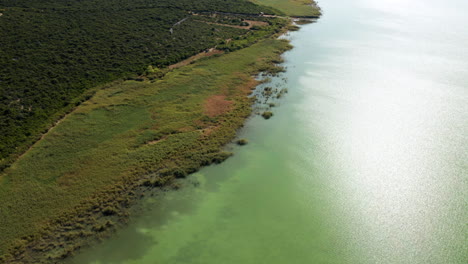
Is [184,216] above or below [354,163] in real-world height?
below

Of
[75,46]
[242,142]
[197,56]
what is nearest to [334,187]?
[242,142]

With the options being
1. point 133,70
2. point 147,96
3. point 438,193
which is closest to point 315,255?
point 438,193

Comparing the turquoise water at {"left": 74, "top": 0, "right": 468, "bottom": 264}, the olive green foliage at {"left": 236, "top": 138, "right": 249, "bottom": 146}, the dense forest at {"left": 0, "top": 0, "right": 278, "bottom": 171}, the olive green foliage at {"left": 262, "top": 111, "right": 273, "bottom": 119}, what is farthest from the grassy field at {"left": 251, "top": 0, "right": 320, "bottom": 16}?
the olive green foliage at {"left": 236, "top": 138, "right": 249, "bottom": 146}

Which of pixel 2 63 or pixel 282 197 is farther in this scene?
pixel 2 63

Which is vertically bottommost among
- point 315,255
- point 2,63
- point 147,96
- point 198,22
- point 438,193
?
point 315,255

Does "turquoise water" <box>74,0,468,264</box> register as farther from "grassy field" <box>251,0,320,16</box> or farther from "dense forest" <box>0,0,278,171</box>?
"grassy field" <box>251,0,320,16</box>

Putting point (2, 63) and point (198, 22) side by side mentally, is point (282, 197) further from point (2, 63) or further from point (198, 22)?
point (198, 22)

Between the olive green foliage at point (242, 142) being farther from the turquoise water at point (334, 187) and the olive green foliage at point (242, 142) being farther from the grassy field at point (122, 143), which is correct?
the grassy field at point (122, 143)
